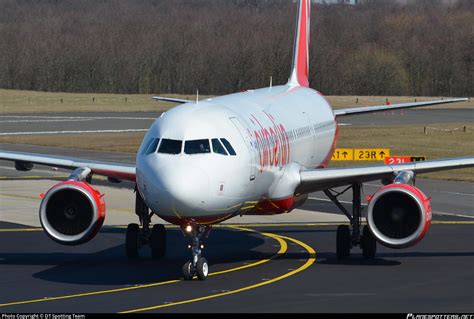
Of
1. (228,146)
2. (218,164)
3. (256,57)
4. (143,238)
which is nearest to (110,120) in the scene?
(256,57)

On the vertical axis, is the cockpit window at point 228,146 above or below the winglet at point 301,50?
below

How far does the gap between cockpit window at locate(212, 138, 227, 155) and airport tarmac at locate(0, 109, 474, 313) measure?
3.09 m

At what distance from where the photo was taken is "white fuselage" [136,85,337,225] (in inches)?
1031

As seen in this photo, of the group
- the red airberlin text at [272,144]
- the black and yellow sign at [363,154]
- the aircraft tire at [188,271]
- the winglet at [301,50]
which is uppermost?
the winglet at [301,50]

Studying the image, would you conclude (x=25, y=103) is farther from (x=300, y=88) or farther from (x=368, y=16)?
(x=300, y=88)

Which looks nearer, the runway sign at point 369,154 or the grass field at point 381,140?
the runway sign at point 369,154

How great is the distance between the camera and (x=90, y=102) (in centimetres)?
13350

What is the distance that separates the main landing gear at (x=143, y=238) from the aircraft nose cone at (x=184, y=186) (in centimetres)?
618

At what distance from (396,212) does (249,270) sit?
4007 mm

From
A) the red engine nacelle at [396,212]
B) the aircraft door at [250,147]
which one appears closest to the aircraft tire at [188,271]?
the aircraft door at [250,147]

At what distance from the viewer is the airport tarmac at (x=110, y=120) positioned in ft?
304

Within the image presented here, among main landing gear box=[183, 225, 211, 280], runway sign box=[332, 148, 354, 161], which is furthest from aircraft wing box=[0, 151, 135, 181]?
runway sign box=[332, 148, 354, 161]

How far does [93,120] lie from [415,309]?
271 feet

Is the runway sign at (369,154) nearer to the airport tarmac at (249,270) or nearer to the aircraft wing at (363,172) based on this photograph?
the airport tarmac at (249,270)
